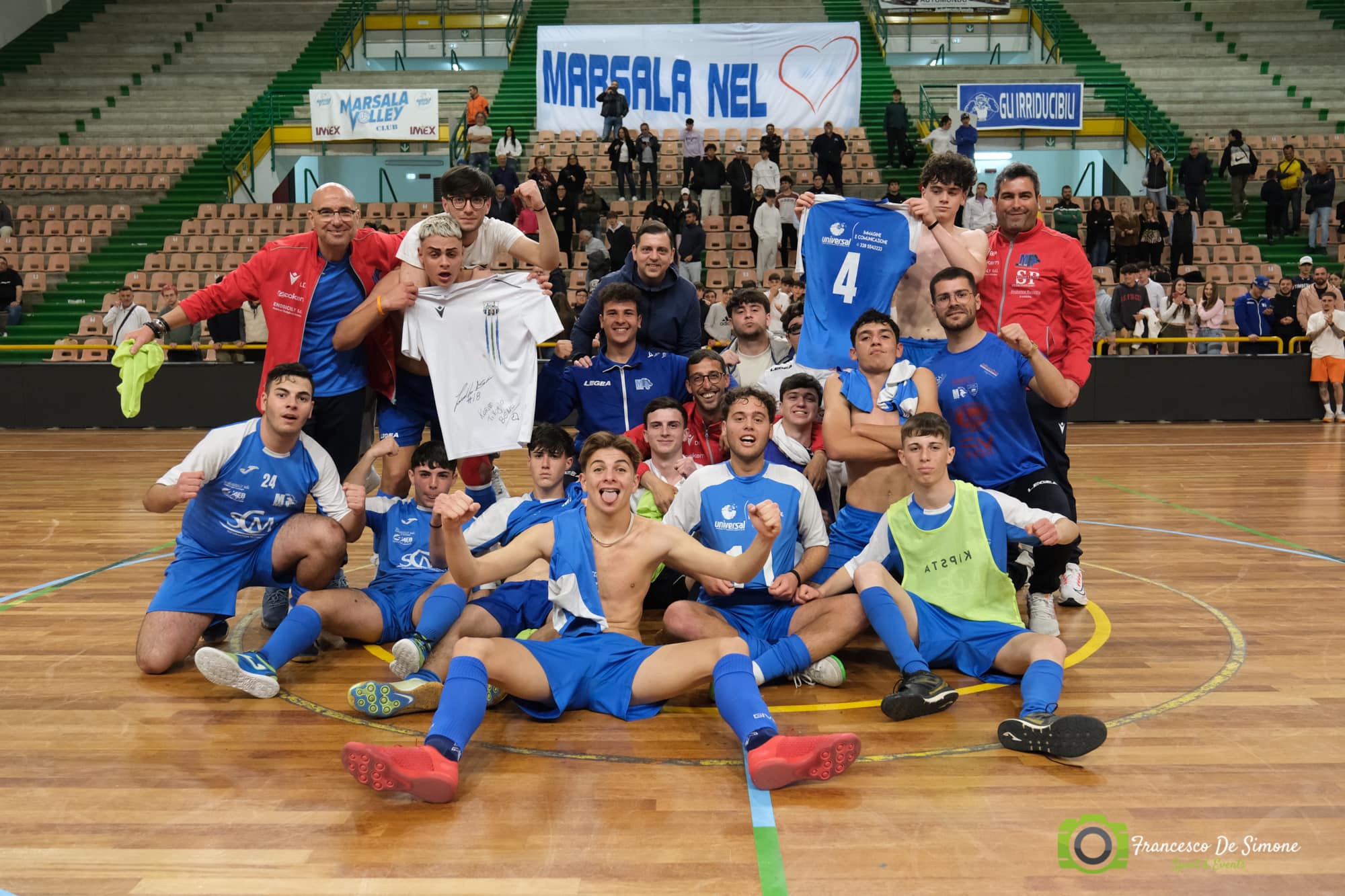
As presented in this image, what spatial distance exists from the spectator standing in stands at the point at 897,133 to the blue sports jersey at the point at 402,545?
50.5ft

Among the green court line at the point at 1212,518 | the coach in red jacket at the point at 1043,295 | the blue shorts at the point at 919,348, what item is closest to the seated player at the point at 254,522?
the blue shorts at the point at 919,348

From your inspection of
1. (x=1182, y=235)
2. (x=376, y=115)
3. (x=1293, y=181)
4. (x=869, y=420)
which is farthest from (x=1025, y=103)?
(x=869, y=420)

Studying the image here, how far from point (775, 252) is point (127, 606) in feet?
38.8

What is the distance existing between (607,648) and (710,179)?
13.7 meters

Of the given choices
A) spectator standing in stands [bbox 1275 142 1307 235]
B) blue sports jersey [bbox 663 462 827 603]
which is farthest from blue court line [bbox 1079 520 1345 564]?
spectator standing in stands [bbox 1275 142 1307 235]

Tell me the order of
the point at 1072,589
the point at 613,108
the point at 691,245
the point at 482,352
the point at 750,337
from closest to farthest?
the point at 482,352
the point at 1072,589
the point at 750,337
the point at 691,245
the point at 613,108

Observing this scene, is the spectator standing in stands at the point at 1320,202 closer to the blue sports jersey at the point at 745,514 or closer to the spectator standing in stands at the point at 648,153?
the spectator standing in stands at the point at 648,153

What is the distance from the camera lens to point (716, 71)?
19.8 metres

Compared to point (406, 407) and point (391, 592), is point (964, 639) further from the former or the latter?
point (406, 407)

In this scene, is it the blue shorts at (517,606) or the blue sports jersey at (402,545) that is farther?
the blue sports jersey at (402,545)

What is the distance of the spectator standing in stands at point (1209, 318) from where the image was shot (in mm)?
14445

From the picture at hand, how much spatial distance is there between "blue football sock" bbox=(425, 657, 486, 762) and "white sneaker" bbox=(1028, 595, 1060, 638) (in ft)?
A: 8.61

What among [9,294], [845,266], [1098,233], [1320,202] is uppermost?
[1320,202]

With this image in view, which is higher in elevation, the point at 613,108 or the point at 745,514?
the point at 613,108
